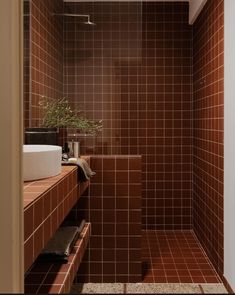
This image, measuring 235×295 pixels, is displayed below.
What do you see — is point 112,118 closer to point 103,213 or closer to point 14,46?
point 103,213

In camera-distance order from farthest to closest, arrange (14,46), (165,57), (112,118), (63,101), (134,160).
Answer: (165,57) < (112,118) < (63,101) < (134,160) < (14,46)

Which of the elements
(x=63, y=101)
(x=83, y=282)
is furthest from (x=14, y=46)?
(x=63, y=101)

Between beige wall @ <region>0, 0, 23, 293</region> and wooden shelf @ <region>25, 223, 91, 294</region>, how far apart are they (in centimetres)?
112

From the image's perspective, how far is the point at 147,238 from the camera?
14.3ft

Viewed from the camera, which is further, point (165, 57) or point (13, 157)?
point (165, 57)

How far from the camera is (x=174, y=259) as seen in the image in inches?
145

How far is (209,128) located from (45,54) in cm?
159

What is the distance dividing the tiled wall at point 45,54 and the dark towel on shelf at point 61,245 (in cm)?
81

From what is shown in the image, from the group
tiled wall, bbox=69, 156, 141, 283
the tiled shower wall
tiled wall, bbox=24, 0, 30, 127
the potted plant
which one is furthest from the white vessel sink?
the tiled shower wall

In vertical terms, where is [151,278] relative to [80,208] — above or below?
below

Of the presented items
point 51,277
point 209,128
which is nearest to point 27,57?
point 51,277

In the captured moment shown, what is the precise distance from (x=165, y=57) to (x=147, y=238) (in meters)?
2.03

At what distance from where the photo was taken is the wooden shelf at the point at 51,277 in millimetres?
1909

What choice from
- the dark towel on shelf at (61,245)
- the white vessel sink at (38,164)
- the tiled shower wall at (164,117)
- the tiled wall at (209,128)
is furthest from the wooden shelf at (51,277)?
the tiled shower wall at (164,117)
